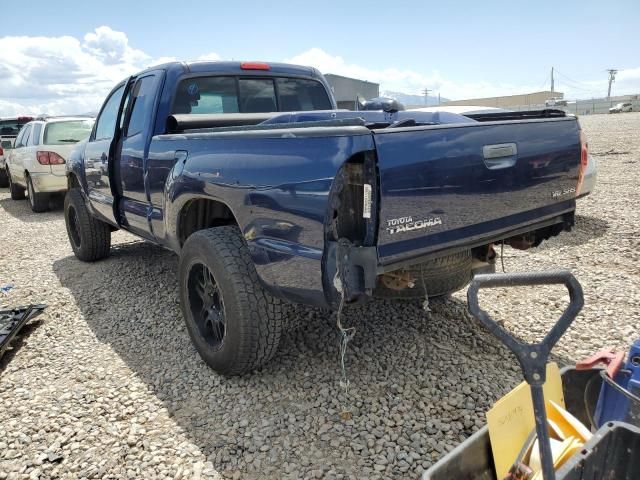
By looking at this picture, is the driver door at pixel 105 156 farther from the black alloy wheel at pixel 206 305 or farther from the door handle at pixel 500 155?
the door handle at pixel 500 155

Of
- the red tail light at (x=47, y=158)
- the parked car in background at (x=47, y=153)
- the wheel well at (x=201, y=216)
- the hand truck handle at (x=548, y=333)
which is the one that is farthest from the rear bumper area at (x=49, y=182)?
the hand truck handle at (x=548, y=333)

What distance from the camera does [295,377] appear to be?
293 centimetres

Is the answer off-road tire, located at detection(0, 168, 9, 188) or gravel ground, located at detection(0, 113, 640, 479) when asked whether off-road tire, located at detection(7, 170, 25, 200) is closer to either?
off-road tire, located at detection(0, 168, 9, 188)

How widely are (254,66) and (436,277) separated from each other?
8.11 feet

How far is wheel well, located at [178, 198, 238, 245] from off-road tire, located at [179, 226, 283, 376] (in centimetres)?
38

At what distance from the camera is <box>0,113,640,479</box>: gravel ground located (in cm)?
232

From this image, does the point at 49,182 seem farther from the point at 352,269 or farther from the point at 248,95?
the point at 352,269

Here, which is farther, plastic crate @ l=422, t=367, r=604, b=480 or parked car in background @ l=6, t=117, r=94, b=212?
parked car in background @ l=6, t=117, r=94, b=212

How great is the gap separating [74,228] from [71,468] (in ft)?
13.4

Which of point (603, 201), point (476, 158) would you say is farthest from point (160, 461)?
point (603, 201)

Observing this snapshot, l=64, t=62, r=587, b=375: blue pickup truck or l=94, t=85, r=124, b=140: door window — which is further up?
l=94, t=85, r=124, b=140: door window

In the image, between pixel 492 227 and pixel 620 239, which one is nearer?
pixel 492 227

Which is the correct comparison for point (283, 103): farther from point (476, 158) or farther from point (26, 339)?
point (26, 339)

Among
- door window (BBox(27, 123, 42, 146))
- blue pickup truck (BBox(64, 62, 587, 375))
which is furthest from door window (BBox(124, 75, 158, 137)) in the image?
door window (BBox(27, 123, 42, 146))
